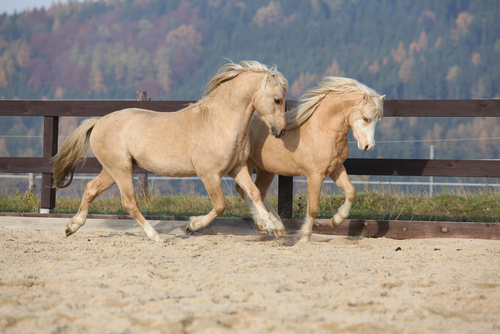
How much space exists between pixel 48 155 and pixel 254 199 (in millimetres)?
2985

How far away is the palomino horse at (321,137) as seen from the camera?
18.0 ft

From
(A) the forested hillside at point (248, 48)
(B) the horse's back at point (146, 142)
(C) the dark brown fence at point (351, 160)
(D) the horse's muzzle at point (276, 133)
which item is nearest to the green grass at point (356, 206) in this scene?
(C) the dark brown fence at point (351, 160)

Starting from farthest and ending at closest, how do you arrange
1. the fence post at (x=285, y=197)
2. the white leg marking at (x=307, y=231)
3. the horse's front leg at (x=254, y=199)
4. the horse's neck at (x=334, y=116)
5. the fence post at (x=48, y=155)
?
the fence post at (x=48, y=155), the fence post at (x=285, y=197), the white leg marking at (x=307, y=231), the horse's neck at (x=334, y=116), the horse's front leg at (x=254, y=199)

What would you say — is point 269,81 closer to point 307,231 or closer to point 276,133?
point 276,133

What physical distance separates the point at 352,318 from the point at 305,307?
0.98 ft

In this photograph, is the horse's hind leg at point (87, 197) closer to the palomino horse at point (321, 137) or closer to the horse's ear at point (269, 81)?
the palomino horse at point (321, 137)

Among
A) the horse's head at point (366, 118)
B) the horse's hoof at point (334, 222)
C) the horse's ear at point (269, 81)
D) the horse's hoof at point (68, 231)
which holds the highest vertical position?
the horse's ear at point (269, 81)

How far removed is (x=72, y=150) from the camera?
6.20 meters

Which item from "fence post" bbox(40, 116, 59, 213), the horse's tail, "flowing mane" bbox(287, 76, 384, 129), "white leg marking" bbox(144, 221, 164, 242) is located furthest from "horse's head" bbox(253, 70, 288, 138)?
"fence post" bbox(40, 116, 59, 213)

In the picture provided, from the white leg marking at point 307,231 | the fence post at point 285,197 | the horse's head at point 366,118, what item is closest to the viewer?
the horse's head at point 366,118

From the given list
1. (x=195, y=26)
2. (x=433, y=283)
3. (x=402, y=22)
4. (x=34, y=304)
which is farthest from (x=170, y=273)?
(x=195, y=26)

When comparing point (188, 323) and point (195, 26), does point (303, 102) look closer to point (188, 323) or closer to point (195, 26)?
point (188, 323)

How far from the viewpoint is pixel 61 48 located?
132 metres

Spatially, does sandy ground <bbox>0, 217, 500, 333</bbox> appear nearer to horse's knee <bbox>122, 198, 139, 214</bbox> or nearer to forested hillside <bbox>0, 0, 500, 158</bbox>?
horse's knee <bbox>122, 198, 139, 214</bbox>
